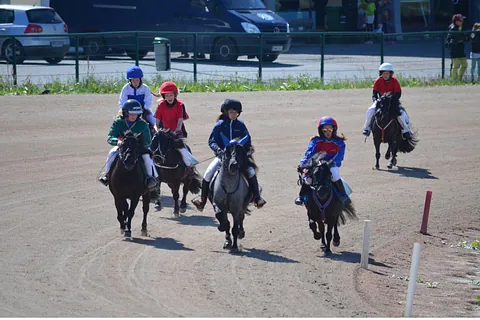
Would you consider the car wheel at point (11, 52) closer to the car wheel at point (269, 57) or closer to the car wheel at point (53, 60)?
the car wheel at point (53, 60)

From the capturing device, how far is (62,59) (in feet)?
99.9

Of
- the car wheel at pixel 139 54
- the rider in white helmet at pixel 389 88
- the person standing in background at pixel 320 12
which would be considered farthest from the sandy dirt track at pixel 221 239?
the person standing in background at pixel 320 12

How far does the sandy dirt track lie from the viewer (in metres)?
10.5

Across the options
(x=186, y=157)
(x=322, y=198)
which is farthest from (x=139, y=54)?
(x=322, y=198)

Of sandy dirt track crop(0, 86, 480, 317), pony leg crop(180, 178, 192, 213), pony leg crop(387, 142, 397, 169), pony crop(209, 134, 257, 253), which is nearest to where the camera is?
sandy dirt track crop(0, 86, 480, 317)

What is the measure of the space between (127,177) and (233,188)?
167 centimetres

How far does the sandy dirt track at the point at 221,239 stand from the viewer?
10492mm

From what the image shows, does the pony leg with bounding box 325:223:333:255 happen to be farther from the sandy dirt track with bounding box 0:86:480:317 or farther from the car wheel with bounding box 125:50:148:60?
the car wheel with bounding box 125:50:148:60

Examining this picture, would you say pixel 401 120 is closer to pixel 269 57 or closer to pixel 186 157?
pixel 186 157

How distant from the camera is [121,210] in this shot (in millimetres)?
13516

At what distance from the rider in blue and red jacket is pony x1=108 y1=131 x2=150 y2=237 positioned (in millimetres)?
2271

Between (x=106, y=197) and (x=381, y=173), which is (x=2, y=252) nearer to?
(x=106, y=197)

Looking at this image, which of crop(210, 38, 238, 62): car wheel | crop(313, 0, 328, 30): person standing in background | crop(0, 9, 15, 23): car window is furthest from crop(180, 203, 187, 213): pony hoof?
crop(313, 0, 328, 30): person standing in background

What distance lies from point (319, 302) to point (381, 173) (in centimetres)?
912
